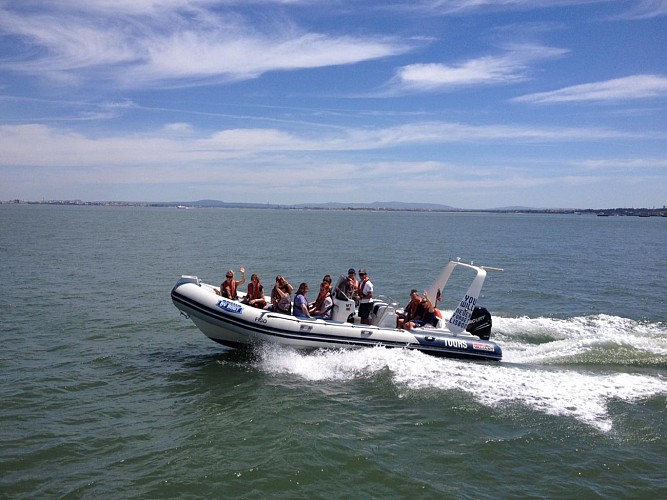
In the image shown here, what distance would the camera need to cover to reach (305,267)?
27922 millimetres

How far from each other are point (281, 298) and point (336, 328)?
1.43 metres

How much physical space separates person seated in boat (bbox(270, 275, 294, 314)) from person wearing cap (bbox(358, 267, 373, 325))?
1.75m

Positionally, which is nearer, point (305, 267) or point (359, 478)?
point (359, 478)

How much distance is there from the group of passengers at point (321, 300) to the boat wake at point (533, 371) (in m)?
0.94

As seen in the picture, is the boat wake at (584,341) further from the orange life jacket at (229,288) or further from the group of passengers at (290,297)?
the orange life jacket at (229,288)

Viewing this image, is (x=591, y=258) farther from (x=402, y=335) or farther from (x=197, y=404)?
(x=197, y=404)

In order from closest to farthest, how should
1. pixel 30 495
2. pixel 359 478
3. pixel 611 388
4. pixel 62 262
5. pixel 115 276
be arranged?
pixel 30 495
pixel 359 478
pixel 611 388
pixel 115 276
pixel 62 262

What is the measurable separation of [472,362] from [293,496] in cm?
632

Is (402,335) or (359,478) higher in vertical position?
(402,335)

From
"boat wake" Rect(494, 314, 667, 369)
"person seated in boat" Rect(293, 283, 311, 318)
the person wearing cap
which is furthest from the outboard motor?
"person seated in boat" Rect(293, 283, 311, 318)

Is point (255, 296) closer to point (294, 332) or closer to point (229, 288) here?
point (229, 288)

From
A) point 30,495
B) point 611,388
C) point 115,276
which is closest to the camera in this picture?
point 30,495

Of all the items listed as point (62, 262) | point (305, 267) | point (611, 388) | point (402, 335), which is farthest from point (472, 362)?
point (62, 262)

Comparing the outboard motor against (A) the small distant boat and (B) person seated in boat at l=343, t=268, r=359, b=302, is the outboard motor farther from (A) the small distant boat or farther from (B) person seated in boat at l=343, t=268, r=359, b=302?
(B) person seated in boat at l=343, t=268, r=359, b=302
